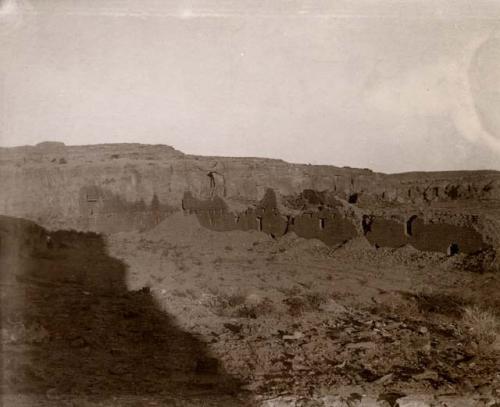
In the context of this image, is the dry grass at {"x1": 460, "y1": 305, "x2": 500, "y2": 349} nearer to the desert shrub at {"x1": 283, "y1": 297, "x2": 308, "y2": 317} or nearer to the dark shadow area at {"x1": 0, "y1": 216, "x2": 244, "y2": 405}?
the desert shrub at {"x1": 283, "y1": 297, "x2": 308, "y2": 317}

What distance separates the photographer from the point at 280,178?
88.4 feet

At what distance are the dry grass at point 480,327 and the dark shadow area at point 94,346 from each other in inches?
176

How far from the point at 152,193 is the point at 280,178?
785cm

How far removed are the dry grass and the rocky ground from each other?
3cm

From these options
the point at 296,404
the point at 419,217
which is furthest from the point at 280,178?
the point at 296,404

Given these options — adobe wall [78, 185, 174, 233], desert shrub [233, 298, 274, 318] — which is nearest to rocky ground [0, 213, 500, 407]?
desert shrub [233, 298, 274, 318]

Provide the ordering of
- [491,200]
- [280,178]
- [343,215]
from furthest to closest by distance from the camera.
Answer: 1. [280,178]
2. [491,200]
3. [343,215]

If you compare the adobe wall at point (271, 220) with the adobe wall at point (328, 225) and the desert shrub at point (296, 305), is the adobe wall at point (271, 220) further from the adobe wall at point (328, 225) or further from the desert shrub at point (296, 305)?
the desert shrub at point (296, 305)

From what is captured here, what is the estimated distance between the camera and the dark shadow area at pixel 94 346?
17.8ft

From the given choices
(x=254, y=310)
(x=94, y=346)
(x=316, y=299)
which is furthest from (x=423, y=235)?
(x=94, y=346)

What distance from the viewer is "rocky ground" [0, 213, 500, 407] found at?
17.7 feet

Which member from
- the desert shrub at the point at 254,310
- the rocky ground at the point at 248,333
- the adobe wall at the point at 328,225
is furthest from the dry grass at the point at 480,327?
the adobe wall at the point at 328,225

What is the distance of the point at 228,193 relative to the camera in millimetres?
25250

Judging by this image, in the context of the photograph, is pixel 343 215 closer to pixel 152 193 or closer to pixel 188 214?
pixel 188 214
